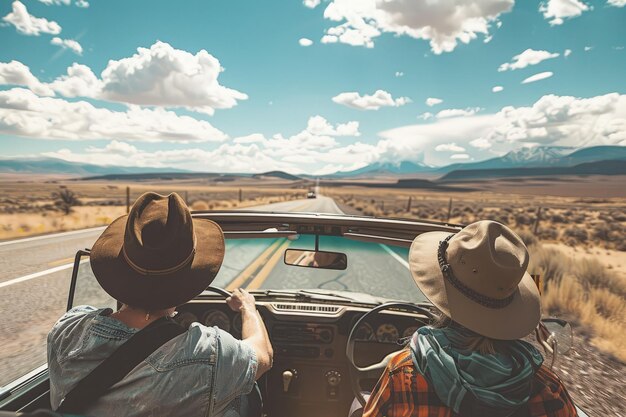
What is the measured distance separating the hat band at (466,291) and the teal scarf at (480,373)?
157mm

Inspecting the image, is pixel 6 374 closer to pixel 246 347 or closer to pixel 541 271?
pixel 246 347

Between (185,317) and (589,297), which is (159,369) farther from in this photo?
(589,297)

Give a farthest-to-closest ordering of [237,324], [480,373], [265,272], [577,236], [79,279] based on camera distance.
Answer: [577,236] < [265,272] < [237,324] < [79,279] < [480,373]

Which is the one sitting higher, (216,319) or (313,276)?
(216,319)

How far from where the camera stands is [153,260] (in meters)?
1.58

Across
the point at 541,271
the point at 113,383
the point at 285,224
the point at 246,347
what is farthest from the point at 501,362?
the point at 541,271

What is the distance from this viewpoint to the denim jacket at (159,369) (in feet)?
4.80

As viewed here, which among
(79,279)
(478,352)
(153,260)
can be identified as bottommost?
(79,279)

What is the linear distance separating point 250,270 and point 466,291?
769 cm

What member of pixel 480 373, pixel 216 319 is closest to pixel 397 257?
pixel 216 319

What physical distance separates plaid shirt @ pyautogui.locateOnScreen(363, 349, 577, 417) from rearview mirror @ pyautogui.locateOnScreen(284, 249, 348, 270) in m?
1.71

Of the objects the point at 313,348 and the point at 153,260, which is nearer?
the point at 153,260

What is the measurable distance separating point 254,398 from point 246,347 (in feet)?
4.11

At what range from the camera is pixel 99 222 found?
2177 centimetres
